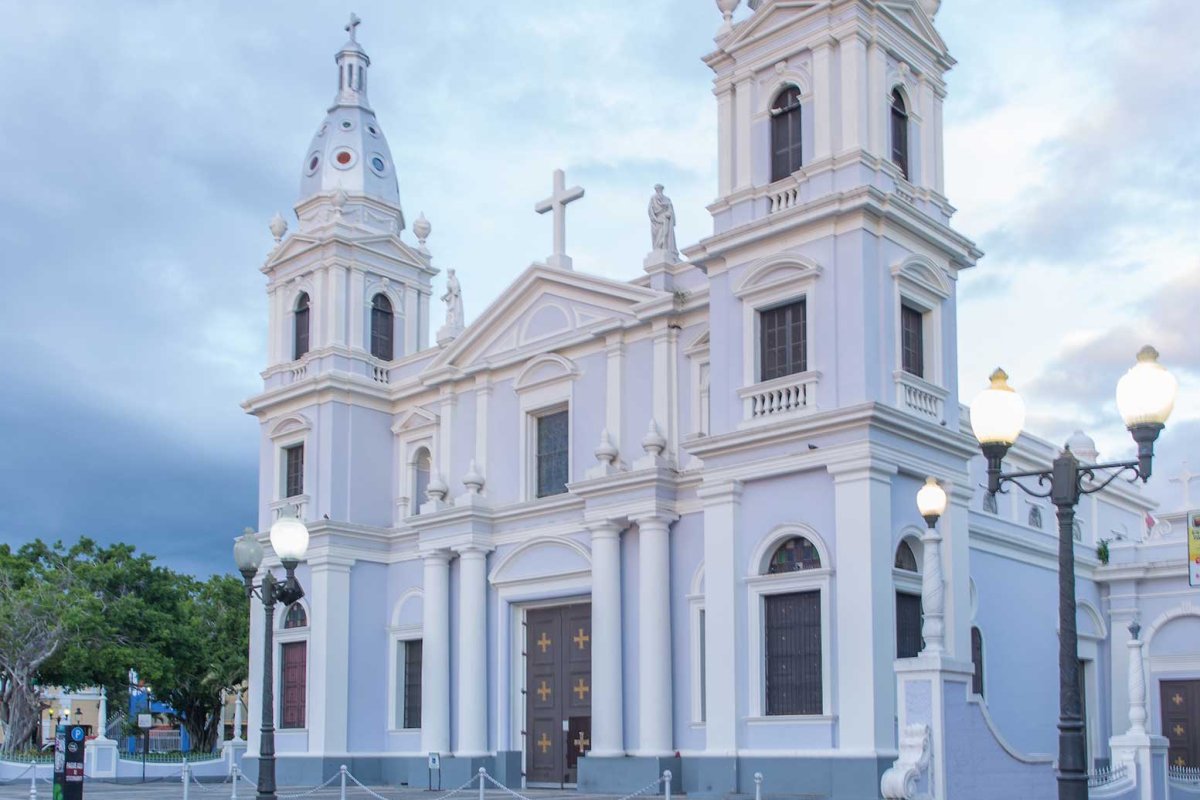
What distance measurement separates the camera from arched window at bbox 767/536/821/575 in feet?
76.4

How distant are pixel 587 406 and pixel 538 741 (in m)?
6.86

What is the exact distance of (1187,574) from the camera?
32.7 metres

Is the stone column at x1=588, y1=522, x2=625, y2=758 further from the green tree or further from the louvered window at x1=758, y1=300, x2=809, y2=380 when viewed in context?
the green tree

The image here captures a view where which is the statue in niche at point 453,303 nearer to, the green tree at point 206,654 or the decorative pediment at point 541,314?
the decorative pediment at point 541,314

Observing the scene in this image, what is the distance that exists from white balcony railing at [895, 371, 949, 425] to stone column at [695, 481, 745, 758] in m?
3.01

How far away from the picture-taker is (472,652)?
3036cm

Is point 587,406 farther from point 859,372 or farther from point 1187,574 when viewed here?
point 1187,574

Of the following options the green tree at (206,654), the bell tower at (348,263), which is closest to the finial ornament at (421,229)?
the bell tower at (348,263)

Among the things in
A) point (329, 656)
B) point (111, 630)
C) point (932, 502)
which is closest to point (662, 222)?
point (329, 656)

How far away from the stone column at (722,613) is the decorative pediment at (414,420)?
34.9 feet

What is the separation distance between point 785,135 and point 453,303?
467 inches

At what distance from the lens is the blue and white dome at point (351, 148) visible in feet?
118

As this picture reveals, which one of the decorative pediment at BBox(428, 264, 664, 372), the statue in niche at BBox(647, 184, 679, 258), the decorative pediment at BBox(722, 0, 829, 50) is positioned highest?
the decorative pediment at BBox(722, 0, 829, 50)

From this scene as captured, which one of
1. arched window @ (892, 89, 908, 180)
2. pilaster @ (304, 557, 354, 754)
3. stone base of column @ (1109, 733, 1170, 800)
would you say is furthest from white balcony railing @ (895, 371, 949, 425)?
pilaster @ (304, 557, 354, 754)
